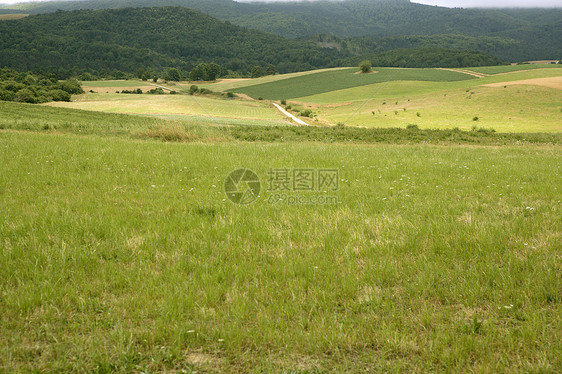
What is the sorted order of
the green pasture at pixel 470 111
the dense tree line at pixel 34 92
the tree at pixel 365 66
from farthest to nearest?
the tree at pixel 365 66
the dense tree line at pixel 34 92
the green pasture at pixel 470 111

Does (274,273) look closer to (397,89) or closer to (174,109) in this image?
(174,109)

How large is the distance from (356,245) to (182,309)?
2.93m

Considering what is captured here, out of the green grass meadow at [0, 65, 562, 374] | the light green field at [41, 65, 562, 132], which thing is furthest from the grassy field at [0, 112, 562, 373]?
the light green field at [41, 65, 562, 132]

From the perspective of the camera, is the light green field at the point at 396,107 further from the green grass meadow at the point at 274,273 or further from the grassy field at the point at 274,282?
the grassy field at the point at 274,282

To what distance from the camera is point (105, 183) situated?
9.50 m

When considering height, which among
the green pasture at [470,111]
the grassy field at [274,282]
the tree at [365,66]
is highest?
the tree at [365,66]

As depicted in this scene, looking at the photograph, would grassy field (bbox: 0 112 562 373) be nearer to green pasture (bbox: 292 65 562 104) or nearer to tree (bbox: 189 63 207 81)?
green pasture (bbox: 292 65 562 104)

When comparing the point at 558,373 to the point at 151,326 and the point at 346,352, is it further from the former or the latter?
the point at 151,326
